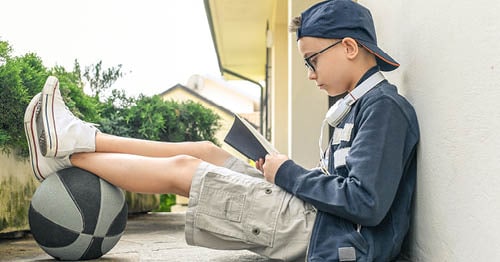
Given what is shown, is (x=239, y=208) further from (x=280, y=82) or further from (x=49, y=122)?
(x=280, y=82)

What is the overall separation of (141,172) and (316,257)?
94 cm

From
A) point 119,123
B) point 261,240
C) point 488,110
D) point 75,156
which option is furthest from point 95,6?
point 488,110

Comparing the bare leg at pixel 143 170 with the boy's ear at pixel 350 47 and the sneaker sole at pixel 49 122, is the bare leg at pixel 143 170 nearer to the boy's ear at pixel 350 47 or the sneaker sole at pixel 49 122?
the sneaker sole at pixel 49 122

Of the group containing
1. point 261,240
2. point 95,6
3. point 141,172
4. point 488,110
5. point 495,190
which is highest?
point 95,6

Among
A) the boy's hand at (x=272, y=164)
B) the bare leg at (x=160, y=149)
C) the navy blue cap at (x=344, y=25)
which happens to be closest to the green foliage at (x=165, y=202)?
the bare leg at (x=160, y=149)

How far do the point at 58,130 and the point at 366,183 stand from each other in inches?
59.0

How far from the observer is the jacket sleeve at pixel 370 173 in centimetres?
206

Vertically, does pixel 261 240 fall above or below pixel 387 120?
below

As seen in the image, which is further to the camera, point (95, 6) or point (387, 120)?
point (95, 6)

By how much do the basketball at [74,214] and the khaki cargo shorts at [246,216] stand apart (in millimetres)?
541

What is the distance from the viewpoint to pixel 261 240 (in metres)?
2.43

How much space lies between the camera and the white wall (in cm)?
149

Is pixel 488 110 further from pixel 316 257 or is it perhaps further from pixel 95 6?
pixel 95 6

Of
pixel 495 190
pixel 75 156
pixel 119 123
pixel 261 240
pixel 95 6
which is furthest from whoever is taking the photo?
pixel 95 6
